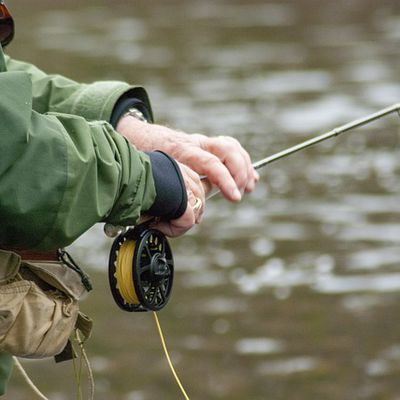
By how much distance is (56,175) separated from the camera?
2516 millimetres

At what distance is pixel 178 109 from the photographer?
13086 mm

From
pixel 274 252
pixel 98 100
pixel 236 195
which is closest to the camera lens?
pixel 236 195

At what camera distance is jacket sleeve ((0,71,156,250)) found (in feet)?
8.07

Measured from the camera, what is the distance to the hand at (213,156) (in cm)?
306

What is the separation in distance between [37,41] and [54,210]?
17.3m

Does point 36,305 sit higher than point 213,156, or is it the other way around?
point 213,156

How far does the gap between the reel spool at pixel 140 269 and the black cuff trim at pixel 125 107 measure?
53 centimetres

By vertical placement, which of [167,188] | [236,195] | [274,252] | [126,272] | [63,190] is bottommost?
[274,252]

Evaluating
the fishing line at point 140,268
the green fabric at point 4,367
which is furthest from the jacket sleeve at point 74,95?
the green fabric at point 4,367

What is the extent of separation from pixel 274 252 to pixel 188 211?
17.6 ft

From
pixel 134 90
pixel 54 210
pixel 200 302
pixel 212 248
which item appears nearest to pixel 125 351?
pixel 200 302

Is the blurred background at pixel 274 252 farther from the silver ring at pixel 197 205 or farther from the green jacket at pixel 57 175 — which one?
the green jacket at pixel 57 175

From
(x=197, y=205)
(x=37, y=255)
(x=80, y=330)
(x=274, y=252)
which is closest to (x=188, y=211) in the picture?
(x=197, y=205)

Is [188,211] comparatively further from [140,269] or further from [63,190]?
[63,190]
